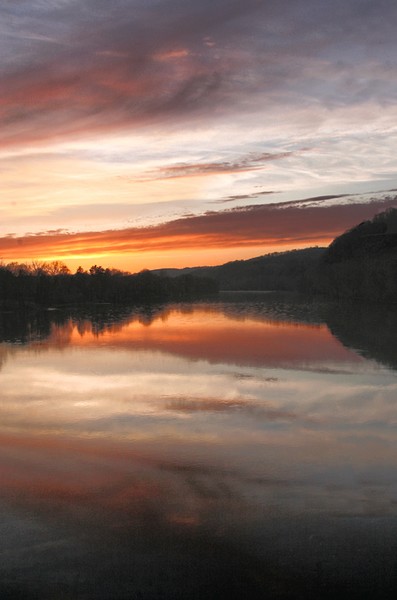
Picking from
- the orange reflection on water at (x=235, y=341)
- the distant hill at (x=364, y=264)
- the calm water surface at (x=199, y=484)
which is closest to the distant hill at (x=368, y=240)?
the distant hill at (x=364, y=264)

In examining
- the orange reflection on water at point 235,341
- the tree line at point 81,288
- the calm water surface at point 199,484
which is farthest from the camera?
the tree line at point 81,288

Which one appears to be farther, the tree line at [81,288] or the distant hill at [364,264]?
the tree line at [81,288]

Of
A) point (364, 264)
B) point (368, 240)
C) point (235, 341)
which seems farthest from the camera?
point (368, 240)

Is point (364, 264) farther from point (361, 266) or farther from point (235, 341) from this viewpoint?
point (235, 341)

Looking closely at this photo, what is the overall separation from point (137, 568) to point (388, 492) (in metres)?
3.82

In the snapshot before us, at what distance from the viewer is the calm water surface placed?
229 inches

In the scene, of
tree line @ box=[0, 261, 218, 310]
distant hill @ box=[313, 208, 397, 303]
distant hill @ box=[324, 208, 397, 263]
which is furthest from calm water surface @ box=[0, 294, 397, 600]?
distant hill @ box=[324, 208, 397, 263]

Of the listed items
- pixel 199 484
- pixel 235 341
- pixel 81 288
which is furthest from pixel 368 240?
pixel 199 484

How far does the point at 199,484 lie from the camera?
839 centimetres

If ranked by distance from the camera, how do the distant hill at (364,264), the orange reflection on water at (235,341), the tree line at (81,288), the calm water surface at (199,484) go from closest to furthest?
the calm water surface at (199,484), the orange reflection on water at (235,341), the distant hill at (364,264), the tree line at (81,288)

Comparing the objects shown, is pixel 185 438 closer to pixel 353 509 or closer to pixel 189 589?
pixel 353 509

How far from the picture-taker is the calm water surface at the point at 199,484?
19.0 feet

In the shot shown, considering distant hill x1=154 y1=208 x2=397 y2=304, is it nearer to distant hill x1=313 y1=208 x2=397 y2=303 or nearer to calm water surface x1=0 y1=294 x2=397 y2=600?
distant hill x1=313 y1=208 x2=397 y2=303

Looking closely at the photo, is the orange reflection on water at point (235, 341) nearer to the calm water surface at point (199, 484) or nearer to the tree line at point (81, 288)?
the calm water surface at point (199, 484)
